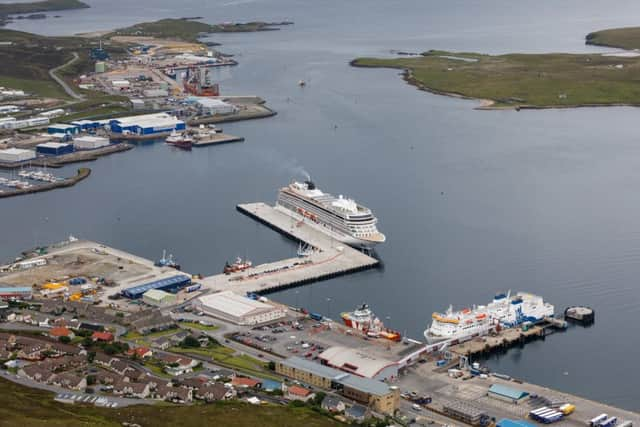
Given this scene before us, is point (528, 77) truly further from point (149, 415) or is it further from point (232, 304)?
point (149, 415)

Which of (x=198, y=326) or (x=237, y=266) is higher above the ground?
(x=237, y=266)

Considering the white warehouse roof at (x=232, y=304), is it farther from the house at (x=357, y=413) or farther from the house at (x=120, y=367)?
the house at (x=357, y=413)

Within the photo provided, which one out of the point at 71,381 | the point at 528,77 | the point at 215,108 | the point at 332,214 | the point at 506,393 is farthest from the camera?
the point at 528,77

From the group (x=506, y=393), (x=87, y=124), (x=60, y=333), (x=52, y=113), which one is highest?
(x=52, y=113)

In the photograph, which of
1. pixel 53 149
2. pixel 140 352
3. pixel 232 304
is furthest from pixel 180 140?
pixel 140 352

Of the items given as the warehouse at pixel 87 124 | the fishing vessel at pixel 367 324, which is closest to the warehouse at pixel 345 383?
the fishing vessel at pixel 367 324

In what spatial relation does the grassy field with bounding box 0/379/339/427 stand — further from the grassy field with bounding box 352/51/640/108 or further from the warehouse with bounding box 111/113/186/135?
the grassy field with bounding box 352/51/640/108

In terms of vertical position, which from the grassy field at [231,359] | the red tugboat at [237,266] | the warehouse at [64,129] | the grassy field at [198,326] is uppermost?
the warehouse at [64,129]
